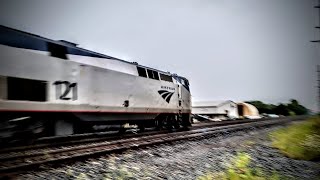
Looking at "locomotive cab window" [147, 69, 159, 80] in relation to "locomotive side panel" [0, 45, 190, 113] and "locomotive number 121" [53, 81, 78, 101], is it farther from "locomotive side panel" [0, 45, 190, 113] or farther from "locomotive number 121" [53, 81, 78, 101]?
"locomotive number 121" [53, 81, 78, 101]

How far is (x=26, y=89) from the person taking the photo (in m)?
8.14

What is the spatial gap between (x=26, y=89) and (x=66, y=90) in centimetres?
158

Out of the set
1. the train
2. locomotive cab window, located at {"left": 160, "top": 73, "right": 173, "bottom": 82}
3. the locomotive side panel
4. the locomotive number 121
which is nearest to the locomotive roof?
the train

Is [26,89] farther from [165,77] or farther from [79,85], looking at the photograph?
[165,77]

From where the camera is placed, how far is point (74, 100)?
988 centimetres

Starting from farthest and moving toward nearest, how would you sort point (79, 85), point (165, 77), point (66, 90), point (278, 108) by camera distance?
1. point (278, 108)
2. point (165, 77)
3. point (79, 85)
4. point (66, 90)

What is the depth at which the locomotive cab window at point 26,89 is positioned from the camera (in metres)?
7.71

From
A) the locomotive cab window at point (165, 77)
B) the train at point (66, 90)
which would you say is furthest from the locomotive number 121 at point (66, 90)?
the locomotive cab window at point (165, 77)

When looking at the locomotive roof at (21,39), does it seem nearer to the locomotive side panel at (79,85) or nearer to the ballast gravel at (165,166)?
the locomotive side panel at (79,85)

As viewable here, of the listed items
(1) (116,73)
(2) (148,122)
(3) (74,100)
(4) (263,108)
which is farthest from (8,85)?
(4) (263,108)

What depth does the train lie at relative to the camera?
25.7 ft

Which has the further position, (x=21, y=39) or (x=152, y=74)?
(x=152, y=74)

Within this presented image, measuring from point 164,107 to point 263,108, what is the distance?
194 feet

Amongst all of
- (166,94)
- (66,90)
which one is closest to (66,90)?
(66,90)
